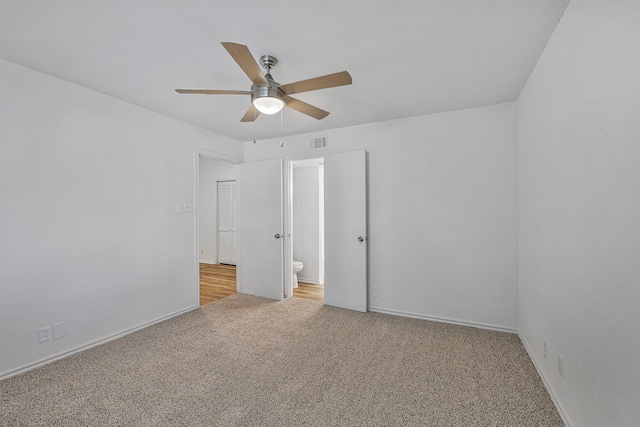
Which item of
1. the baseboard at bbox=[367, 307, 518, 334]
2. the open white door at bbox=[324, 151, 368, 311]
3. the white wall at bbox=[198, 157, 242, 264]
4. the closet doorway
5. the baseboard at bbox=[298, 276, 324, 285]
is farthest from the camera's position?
the white wall at bbox=[198, 157, 242, 264]

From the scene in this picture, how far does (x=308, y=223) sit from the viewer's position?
5.10 meters

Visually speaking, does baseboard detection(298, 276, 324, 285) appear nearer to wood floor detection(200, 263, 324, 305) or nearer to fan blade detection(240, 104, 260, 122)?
wood floor detection(200, 263, 324, 305)

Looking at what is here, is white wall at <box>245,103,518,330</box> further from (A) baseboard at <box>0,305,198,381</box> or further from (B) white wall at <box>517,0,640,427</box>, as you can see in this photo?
(A) baseboard at <box>0,305,198,381</box>

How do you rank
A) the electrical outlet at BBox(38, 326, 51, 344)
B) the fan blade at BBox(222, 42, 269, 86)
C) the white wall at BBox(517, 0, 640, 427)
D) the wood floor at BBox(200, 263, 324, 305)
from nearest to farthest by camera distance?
the white wall at BBox(517, 0, 640, 427), the fan blade at BBox(222, 42, 269, 86), the electrical outlet at BBox(38, 326, 51, 344), the wood floor at BBox(200, 263, 324, 305)

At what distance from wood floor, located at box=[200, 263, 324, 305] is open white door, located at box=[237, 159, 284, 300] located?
0.35 meters

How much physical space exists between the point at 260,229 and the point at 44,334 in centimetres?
247

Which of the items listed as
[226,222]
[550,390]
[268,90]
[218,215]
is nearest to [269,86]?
[268,90]

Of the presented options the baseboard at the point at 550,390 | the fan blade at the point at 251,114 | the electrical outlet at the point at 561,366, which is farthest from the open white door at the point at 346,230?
the electrical outlet at the point at 561,366

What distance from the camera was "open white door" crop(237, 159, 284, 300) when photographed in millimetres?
4070

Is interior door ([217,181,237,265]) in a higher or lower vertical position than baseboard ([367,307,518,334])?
higher

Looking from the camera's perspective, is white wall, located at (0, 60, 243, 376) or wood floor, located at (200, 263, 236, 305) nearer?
white wall, located at (0, 60, 243, 376)

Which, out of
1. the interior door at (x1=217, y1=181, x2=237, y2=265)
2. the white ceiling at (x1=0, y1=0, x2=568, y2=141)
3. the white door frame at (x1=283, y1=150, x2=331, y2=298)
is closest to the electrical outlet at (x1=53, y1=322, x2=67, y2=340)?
the white ceiling at (x1=0, y1=0, x2=568, y2=141)

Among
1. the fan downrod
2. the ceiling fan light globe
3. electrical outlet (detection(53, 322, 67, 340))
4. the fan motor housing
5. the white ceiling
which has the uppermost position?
the white ceiling

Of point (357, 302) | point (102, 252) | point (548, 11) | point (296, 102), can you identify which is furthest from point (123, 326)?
point (548, 11)
